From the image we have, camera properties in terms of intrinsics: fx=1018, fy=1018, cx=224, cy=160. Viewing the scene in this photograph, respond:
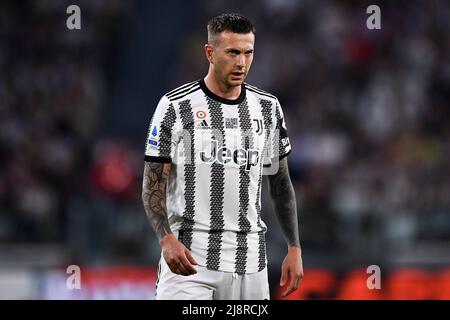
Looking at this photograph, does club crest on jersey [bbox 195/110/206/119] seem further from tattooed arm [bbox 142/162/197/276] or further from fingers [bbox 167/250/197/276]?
fingers [bbox 167/250/197/276]

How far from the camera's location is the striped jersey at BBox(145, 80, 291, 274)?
5031 millimetres

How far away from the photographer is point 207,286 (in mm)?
5035

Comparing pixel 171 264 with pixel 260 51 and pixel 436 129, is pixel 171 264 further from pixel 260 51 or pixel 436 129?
pixel 260 51

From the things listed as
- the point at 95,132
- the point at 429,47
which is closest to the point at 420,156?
the point at 429,47

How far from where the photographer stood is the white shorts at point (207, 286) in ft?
16.4

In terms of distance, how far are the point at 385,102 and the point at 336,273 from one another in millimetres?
4487

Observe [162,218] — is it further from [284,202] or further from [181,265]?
[284,202]

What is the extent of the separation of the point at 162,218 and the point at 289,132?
8.43m

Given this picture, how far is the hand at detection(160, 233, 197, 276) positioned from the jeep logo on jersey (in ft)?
1.51

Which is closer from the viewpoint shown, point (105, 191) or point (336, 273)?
point (336, 273)

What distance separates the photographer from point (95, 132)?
1432 centimetres

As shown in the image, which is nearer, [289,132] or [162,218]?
[162,218]

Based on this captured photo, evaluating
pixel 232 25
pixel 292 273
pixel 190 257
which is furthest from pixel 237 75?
pixel 292 273

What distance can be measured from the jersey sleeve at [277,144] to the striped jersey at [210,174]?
0.43 ft
